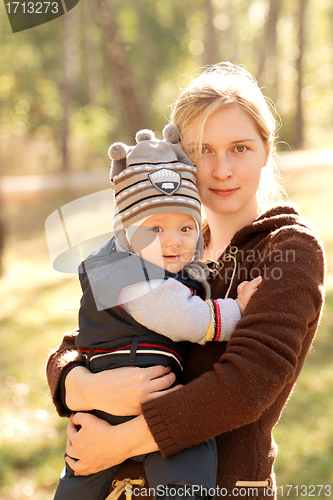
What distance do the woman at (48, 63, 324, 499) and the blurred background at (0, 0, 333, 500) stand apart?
0.95 m

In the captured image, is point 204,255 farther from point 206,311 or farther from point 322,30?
point 322,30

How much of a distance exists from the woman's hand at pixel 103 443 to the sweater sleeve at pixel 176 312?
0.33 m

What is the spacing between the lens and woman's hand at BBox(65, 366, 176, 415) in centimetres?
166

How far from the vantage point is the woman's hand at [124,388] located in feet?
5.43

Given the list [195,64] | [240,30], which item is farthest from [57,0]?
[240,30]

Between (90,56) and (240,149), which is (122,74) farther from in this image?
(90,56)

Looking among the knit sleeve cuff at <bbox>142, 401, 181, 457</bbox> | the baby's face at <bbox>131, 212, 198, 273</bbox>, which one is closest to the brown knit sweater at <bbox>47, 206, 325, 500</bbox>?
the knit sleeve cuff at <bbox>142, 401, 181, 457</bbox>

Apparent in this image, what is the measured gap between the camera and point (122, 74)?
849 cm

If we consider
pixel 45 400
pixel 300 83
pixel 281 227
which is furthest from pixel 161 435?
pixel 300 83

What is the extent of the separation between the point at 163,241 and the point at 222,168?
16.4 inches

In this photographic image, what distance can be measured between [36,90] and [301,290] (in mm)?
25133

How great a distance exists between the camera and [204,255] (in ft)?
7.82

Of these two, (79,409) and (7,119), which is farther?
(7,119)

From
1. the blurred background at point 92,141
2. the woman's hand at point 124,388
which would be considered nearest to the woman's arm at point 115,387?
the woman's hand at point 124,388
